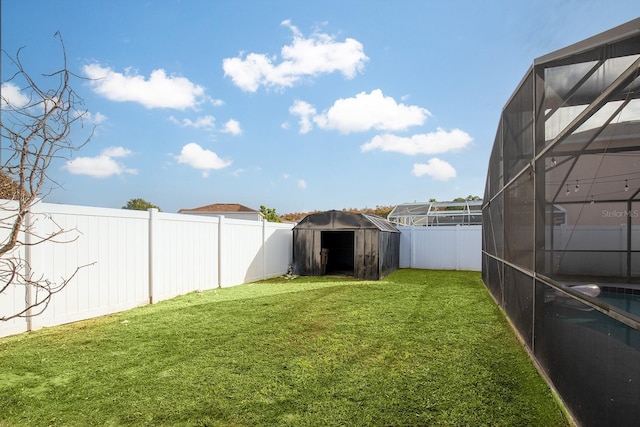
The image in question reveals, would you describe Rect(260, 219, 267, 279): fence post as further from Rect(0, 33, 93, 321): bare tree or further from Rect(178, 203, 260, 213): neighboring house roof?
Rect(178, 203, 260, 213): neighboring house roof

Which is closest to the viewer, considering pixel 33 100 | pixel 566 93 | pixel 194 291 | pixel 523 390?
pixel 33 100

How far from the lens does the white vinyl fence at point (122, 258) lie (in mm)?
4492

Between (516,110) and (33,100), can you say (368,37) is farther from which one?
(33,100)

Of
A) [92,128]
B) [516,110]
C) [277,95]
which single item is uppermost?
[277,95]

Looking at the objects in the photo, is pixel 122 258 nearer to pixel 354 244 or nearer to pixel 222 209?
pixel 354 244

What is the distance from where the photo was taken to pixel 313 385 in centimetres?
281

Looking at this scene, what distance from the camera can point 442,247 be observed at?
12797 mm

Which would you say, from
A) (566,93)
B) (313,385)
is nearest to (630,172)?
(566,93)

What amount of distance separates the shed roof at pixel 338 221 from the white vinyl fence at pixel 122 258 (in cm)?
234

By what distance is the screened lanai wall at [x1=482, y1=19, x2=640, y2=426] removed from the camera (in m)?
1.79

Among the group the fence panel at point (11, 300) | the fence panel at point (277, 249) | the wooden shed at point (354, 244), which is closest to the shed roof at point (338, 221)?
the wooden shed at point (354, 244)

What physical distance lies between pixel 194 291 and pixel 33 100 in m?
6.01

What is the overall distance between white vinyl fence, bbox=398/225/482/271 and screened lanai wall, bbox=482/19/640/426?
9154 mm

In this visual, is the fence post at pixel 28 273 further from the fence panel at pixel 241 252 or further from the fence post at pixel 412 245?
the fence post at pixel 412 245
